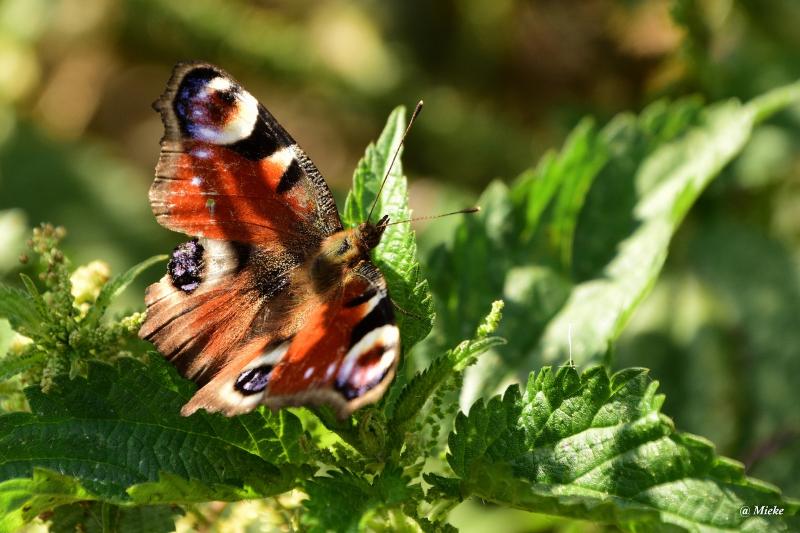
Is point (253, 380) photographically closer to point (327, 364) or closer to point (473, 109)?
point (327, 364)

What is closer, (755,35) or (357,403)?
(357,403)

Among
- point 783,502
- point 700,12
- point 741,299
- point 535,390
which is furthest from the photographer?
point 700,12

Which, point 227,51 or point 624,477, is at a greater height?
point 227,51

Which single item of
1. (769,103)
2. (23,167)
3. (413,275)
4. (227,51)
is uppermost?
(227,51)

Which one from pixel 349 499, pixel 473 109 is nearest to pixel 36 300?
pixel 349 499

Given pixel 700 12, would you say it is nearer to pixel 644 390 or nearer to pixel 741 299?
pixel 741 299

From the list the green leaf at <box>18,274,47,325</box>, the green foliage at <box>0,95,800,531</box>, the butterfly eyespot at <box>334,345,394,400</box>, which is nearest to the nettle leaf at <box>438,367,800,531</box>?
the green foliage at <box>0,95,800,531</box>

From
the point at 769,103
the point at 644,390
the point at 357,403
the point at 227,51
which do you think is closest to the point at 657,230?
the point at 769,103
